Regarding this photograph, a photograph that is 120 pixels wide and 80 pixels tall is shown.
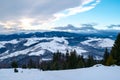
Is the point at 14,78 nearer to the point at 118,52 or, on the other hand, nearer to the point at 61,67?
the point at 118,52

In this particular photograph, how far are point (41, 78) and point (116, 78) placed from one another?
7880 mm

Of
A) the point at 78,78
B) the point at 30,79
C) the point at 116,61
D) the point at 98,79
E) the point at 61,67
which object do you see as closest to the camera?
the point at 30,79

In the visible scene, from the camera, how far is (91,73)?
84.3 ft

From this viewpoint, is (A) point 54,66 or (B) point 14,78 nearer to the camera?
(B) point 14,78

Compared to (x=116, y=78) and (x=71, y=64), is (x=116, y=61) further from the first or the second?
(x=116, y=78)

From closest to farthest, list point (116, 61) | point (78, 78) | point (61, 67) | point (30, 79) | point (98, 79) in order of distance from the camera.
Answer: point (30, 79)
point (98, 79)
point (78, 78)
point (116, 61)
point (61, 67)

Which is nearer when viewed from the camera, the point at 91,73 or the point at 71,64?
the point at 91,73

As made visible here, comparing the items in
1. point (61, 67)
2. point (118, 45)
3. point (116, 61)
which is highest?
point (118, 45)

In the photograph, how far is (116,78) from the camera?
74.4 feet

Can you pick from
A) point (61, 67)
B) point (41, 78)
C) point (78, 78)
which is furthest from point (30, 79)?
point (61, 67)

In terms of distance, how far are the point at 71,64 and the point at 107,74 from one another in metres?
54.5

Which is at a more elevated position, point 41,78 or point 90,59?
point 41,78

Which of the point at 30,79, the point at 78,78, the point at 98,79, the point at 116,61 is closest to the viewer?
the point at 30,79

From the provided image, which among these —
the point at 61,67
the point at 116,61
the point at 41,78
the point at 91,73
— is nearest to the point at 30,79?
the point at 41,78
